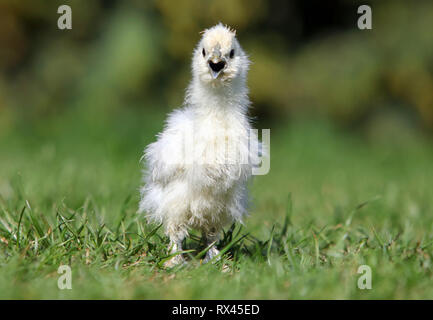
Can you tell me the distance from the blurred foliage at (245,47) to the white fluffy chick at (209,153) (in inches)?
145

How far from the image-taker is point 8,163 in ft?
16.9

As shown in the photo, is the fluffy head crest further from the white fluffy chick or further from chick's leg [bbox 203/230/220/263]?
chick's leg [bbox 203/230/220/263]

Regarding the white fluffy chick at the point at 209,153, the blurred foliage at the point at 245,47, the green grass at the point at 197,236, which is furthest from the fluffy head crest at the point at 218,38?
the blurred foliage at the point at 245,47

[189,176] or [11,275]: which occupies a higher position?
[189,176]

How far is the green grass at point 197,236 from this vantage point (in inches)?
88.6

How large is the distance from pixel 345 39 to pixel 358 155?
162 cm

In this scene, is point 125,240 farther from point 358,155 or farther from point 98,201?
point 358,155

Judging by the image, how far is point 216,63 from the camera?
273 cm

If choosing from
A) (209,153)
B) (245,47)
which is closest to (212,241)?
(209,153)

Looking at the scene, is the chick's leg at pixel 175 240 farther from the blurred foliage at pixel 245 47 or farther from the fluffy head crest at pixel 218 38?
the blurred foliage at pixel 245 47

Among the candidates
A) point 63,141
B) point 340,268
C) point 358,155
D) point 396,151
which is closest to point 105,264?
point 340,268

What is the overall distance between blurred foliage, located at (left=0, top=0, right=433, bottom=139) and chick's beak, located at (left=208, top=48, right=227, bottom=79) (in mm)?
3780

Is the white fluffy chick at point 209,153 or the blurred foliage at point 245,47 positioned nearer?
the white fluffy chick at point 209,153

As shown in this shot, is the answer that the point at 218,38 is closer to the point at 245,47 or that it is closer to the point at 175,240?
the point at 175,240
